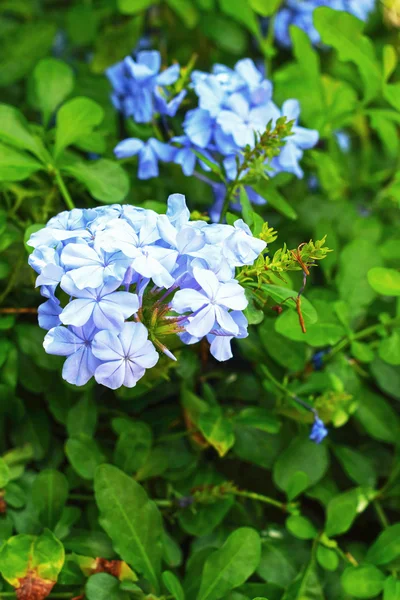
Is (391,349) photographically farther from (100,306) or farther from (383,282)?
(100,306)

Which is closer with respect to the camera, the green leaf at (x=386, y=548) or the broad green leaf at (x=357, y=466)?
the green leaf at (x=386, y=548)

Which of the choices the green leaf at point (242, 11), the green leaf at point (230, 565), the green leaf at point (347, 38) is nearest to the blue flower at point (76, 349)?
the green leaf at point (230, 565)

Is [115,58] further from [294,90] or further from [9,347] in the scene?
[9,347]

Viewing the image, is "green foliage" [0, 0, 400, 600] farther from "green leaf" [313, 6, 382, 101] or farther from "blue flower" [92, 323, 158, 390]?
"blue flower" [92, 323, 158, 390]

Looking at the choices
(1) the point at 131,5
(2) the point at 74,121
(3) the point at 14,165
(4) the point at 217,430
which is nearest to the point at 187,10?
(1) the point at 131,5

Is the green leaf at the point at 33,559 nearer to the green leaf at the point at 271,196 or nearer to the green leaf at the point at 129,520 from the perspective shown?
the green leaf at the point at 129,520

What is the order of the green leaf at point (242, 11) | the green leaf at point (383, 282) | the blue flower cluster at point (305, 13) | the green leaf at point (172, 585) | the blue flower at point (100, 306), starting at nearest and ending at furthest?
the blue flower at point (100, 306) < the green leaf at point (172, 585) < the green leaf at point (383, 282) < the green leaf at point (242, 11) < the blue flower cluster at point (305, 13)
